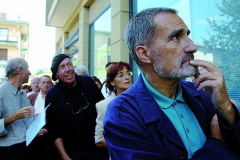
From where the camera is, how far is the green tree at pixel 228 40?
2789mm

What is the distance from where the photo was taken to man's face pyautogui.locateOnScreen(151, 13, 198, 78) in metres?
1.17

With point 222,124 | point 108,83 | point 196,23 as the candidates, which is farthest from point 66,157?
point 196,23

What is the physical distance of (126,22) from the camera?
5.32m

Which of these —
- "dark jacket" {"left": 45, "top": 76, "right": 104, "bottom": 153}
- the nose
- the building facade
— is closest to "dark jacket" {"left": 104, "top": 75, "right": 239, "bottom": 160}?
the nose

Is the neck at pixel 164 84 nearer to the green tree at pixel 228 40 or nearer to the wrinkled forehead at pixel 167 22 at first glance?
the wrinkled forehead at pixel 167 22

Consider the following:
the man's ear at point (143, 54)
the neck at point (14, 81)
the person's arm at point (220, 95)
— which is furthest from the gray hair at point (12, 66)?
the person's arm at point (220, 95)

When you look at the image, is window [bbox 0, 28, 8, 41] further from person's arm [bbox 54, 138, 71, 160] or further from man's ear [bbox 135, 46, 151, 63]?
man's ear [bbox 135, 46, 151, 63]

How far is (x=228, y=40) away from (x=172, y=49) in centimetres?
212

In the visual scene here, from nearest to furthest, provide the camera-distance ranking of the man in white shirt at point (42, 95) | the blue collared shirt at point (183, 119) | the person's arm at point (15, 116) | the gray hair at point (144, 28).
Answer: the blue collared shirt at point (183, 119), the gray hair at point (144, 28), the person's arm at point (15, 116), the man in white shirt at point (42, 95)

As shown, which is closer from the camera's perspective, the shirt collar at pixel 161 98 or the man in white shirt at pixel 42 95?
the shirt collar at pixel 161 98

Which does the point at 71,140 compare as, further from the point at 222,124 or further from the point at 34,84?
the point at 34,84

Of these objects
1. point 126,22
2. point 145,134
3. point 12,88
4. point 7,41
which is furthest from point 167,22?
point 7,41

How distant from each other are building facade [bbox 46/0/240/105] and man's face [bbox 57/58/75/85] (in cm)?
192

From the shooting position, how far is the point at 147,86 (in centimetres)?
127
